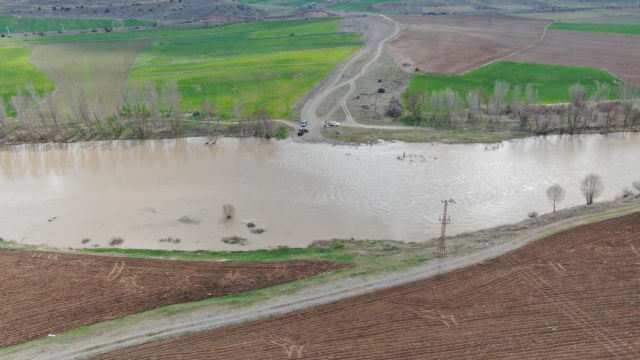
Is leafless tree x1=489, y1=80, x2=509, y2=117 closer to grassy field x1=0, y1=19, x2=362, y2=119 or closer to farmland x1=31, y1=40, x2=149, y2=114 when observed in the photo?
grassy field x1=0, y1=19, x2=362, y2=119

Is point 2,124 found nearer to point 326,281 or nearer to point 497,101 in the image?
point 326,281

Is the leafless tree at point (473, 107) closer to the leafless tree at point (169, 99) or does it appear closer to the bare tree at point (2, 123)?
the leafless tree at point (169, 99)

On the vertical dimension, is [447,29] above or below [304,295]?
above

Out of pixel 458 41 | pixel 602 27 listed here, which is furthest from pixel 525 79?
pixel 602 27

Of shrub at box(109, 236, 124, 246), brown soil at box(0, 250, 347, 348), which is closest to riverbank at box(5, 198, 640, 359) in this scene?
brown soil at box(0, 250, 347, 348)

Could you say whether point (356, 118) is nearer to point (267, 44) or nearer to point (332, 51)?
point (332, 51)

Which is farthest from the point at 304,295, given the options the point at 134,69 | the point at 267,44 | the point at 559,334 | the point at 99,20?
the point at 99,20
